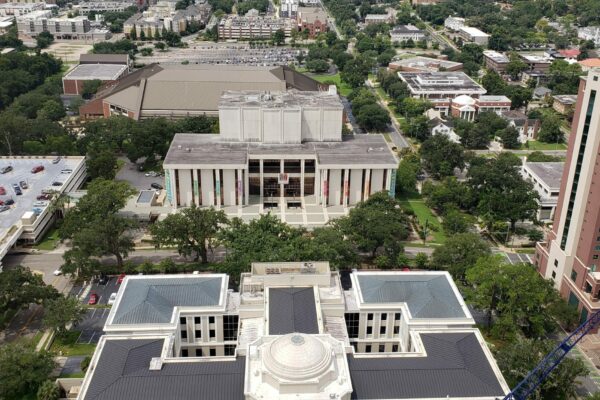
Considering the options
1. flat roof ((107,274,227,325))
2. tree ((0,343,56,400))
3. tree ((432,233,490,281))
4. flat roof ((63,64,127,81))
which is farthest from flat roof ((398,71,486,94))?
tree ((0,343,56,400))

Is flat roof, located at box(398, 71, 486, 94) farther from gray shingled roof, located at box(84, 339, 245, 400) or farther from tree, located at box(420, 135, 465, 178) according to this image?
gray shingled roof, located at box(84, 339, 245, 400)

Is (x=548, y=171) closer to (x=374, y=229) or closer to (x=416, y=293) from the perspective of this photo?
(x=374, y=229)

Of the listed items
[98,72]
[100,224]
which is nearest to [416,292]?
[100,224]

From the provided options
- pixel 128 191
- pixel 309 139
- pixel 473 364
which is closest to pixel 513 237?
pixel 309 139

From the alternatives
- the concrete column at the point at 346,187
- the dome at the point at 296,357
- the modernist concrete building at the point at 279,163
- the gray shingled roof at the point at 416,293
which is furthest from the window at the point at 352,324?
the concrete column at the point at 346,187

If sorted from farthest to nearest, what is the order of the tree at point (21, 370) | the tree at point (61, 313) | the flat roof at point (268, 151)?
the flat roof at point (268, 151) < the tree at point (61, 313) < the tree at point (21, 370)

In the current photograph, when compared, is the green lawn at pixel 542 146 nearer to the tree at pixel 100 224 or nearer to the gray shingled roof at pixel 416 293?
the gray shingled roof at pixel 416 293

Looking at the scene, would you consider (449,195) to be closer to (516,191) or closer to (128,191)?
(516,191)
